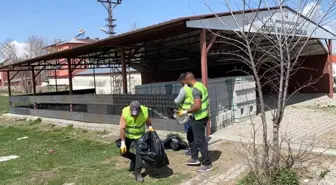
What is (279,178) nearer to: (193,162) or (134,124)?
(193,162)

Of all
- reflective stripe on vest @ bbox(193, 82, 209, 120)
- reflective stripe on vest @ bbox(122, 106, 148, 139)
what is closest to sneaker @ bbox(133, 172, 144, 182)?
reflective stripe on vest @ bbox(122, 106, 148, 139)

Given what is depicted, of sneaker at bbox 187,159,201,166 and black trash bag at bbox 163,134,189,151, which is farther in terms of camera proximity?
black trash bag at bbox 163,134,189,151

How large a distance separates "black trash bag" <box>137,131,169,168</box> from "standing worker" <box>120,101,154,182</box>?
132 mm

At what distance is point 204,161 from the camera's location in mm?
6117

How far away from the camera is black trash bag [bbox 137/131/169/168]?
18.5 feet

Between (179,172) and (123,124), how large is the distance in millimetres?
1336

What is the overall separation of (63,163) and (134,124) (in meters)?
2.67

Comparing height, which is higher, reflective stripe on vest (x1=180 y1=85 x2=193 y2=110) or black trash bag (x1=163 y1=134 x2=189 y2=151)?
reflective stripe on vest (x1=180 y1=85 x2=193 y2=110)

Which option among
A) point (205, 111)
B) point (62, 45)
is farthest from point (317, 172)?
point (62, 45)

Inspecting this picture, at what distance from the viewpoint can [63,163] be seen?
7691 mm

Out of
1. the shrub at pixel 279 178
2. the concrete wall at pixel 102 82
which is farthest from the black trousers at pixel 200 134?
the concrete wall at pixel 102 82

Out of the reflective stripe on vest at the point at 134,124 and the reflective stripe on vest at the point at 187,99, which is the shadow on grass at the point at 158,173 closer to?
the reflective stripe on vest at the point at 134,124

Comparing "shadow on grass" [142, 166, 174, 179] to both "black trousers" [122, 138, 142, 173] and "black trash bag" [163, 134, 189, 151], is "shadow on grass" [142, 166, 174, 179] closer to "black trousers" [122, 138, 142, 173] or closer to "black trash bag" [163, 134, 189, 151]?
"black trousers" [122, 138, 142, 173]

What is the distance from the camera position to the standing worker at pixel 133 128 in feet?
19.0
